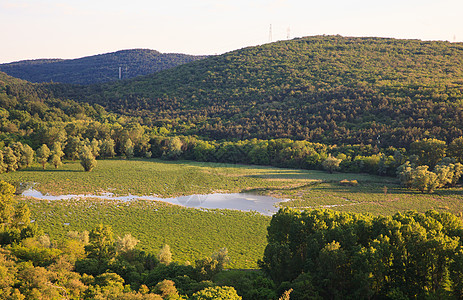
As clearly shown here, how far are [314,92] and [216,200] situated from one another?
79582mm

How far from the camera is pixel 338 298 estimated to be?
21.9 metres

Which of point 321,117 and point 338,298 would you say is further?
point 321,117

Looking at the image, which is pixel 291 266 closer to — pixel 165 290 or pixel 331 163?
pixel 165 290

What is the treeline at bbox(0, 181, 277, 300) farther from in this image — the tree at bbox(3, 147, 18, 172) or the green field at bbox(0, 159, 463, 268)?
the tree at bbox(3, 147, 18, 172)

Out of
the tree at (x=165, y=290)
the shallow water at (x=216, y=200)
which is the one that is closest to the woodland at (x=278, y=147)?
the tree at (x=165, y=290)

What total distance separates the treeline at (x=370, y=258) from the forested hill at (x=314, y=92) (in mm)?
64884

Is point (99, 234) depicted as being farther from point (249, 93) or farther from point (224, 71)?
point (224, 71)

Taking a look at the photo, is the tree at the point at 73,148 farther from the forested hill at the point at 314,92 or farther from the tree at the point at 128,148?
the forested hill at the point at 314,92

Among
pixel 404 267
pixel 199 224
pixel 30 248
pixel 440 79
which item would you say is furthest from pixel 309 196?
pixel 440 79

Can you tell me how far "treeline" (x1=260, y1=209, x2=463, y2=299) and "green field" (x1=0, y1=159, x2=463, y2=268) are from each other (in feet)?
22.2

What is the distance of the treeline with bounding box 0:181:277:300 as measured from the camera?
18438 millimetres

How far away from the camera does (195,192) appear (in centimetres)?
5816

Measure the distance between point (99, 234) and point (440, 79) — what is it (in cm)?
11562

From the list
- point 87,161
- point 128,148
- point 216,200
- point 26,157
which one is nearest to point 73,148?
point 128,148
